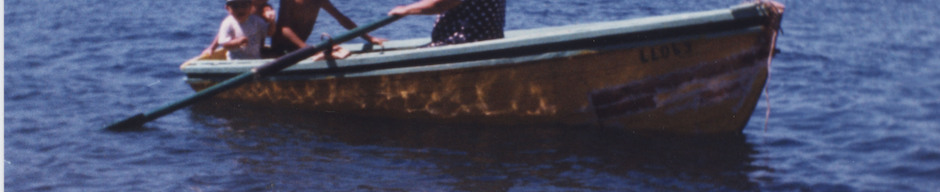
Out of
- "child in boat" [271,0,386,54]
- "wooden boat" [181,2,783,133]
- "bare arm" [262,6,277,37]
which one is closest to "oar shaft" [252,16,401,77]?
"wooden boat" [181,2,783,133]

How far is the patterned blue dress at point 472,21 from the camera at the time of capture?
7.00 metres

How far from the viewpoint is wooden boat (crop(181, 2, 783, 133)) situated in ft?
20.7

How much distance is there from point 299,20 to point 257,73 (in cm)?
92

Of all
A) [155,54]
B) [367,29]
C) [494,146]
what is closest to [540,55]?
[494,146]

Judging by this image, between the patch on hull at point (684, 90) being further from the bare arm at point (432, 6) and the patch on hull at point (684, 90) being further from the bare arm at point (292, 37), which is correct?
the bare arm at point (292, 37)

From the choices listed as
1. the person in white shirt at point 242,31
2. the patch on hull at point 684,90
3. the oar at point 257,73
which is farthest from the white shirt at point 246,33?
the patch on hull at point 684,90

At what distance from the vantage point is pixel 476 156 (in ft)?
22.3

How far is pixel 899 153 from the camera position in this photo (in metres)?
6.59

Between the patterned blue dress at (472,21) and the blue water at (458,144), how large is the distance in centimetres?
64

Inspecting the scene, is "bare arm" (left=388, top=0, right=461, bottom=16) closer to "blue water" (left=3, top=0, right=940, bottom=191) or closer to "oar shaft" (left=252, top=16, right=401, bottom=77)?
"oar shaft" (left=252, top=16, right=401, bottom=77)

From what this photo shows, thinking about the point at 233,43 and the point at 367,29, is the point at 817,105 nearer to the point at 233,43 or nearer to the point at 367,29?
the point at 367,29

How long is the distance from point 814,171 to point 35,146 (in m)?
4.89

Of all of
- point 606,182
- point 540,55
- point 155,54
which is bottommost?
point 155,54

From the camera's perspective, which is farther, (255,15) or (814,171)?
(255,15)
